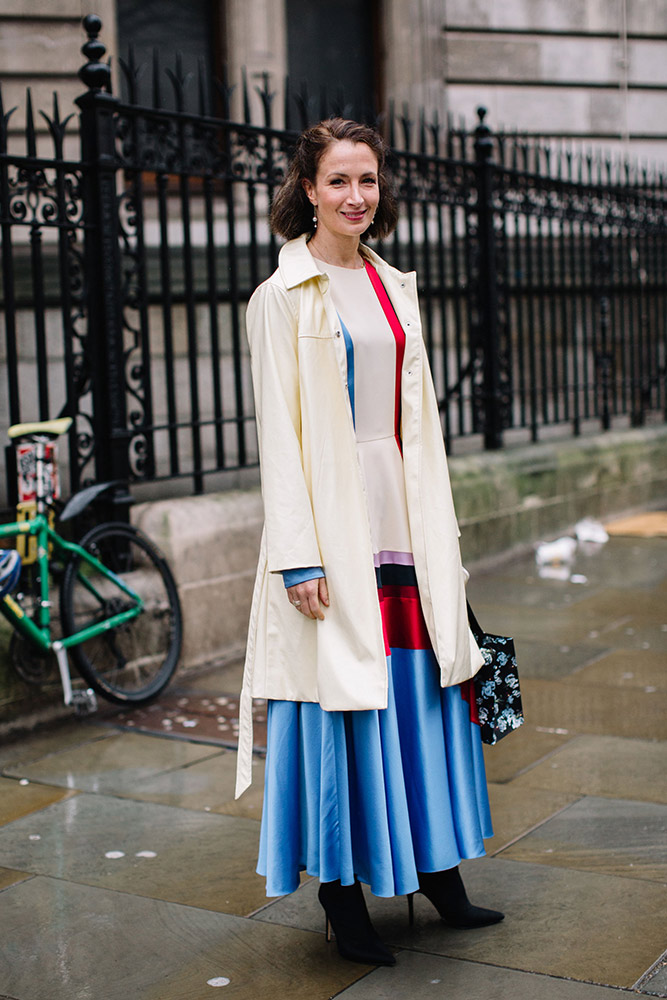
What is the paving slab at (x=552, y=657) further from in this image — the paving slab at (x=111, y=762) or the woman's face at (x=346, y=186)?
the woman's face at (x=346, y=186)

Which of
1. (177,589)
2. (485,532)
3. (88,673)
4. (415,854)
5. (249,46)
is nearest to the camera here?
(415,854)

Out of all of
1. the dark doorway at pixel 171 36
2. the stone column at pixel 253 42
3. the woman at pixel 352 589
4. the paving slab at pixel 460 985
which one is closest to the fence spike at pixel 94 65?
the woman at pixel 352 589

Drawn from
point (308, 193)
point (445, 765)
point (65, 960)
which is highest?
point (308, 193)

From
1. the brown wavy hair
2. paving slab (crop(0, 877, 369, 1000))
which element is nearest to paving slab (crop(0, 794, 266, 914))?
paving slab (crop(0, 877, 369, 1000))

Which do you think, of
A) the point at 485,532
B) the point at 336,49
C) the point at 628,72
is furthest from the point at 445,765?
the point at 628,72

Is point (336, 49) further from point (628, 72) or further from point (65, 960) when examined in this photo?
point (65, 960)

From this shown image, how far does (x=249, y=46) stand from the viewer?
10.5 metres

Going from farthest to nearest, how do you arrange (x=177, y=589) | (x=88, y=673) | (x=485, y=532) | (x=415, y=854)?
(x=485, y=532) < (x=177, y=589) < (x=88, y=673) < (x=415, y=854)

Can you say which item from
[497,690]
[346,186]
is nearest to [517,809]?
[497,690]

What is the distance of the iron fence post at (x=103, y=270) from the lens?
5.86 metres

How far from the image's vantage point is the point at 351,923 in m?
3.24

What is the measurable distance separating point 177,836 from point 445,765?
4.16 ft

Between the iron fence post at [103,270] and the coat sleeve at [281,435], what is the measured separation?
2.91 metres

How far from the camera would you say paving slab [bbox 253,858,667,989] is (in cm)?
316
